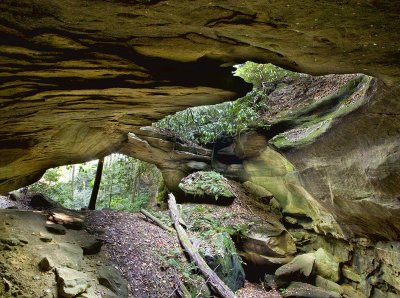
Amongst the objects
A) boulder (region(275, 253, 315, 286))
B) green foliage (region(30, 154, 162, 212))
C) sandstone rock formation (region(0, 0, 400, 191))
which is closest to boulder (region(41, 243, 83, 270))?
sandstone rock formation (region(0, 0, 400, 191))

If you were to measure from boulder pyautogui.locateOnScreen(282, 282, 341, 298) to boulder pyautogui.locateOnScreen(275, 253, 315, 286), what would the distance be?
0.25 m

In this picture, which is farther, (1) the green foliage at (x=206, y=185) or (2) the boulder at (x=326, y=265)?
(1) the green foliage at (x=206, y=185)

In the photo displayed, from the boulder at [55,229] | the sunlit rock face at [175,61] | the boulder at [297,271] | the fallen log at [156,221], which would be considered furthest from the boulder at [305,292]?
the boulder at [55,229]

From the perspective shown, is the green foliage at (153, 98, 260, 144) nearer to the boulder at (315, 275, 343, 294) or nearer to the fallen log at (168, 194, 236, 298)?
the fallen log at (168, 194, 236, 298)

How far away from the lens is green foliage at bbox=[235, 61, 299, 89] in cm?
1366

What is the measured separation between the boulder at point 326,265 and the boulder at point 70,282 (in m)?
8.05

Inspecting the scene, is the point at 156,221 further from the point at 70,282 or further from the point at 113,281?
the point at 70,282

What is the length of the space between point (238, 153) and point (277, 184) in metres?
2.32

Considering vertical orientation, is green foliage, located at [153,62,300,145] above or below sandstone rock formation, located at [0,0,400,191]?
below

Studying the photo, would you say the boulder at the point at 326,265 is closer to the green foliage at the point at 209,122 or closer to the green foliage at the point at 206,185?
the green foliage at the point at 206,185

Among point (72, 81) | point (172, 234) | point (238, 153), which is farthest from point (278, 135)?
point (72, 81)

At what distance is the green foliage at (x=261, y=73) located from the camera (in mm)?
13656

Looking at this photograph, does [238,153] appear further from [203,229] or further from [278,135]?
[203,229]

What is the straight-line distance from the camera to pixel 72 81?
3980mm
